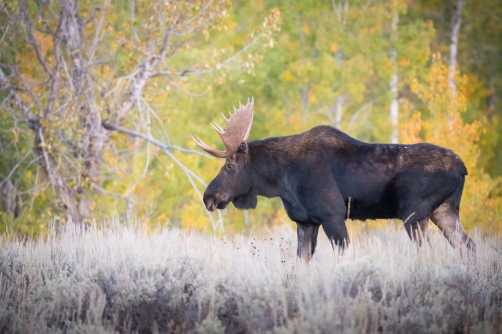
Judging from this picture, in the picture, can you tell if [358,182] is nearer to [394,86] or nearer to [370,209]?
[370,209]

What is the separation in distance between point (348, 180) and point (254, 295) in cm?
243

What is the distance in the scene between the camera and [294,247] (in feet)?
32.3

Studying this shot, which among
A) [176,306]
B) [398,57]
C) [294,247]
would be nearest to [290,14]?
[398,57]

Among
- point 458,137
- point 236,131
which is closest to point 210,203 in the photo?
point 236,131

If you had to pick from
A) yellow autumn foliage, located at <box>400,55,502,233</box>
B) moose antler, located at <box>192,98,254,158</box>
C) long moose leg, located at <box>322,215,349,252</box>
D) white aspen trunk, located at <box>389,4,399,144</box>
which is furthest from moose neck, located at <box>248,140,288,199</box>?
white aspen trunk, located at <box>389,4,399,144</box>

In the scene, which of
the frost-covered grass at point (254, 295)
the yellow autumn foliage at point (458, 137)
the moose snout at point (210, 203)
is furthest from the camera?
the yellow autumn foliage at point (458, 137)

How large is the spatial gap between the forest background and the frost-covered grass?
545 cm

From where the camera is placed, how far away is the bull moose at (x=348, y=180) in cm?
785

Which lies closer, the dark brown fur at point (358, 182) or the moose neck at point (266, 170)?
the dark brown fur at point (358, 182)

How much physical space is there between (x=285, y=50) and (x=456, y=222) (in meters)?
16.3

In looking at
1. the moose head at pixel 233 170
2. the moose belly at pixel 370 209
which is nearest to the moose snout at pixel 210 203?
the moose head at pixel 233 170

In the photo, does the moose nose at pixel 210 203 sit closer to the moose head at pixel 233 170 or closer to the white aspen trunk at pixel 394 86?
the moose head at pixel 233 170

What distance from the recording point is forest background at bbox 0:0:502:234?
1280 cm

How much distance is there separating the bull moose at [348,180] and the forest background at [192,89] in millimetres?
3652
